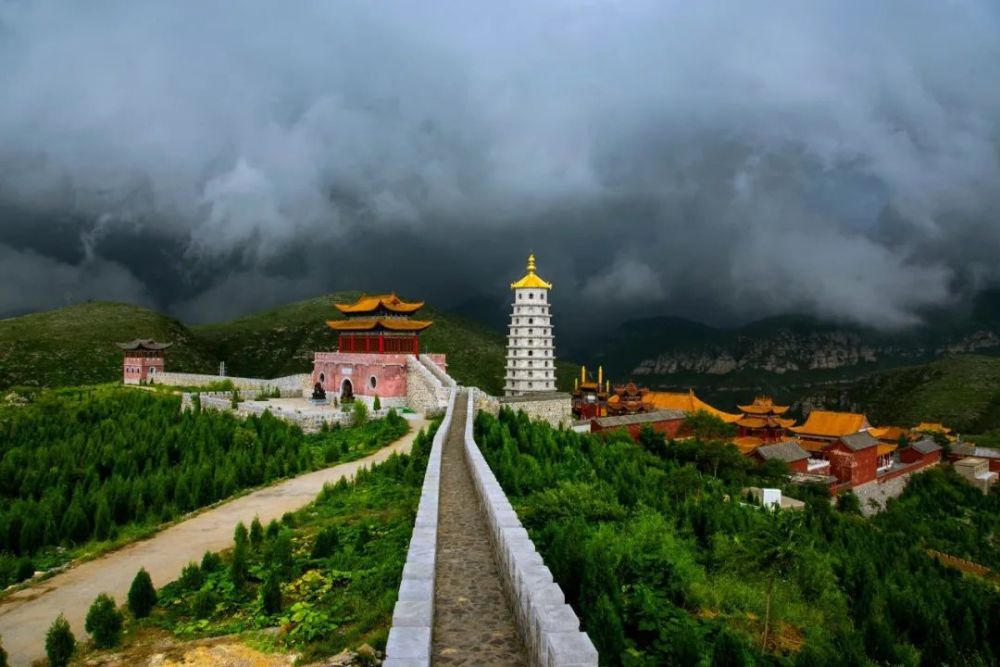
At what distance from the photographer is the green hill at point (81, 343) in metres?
79.4

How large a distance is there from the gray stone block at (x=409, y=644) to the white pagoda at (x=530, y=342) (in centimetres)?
4551

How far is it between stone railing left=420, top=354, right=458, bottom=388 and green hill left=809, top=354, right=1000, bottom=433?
228 feet

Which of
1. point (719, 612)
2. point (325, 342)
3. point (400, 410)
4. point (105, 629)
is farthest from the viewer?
point (325, 342)

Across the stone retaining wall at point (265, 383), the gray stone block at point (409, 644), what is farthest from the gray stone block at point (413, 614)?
the stone retaining wall at point (265, 383)

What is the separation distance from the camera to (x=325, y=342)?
11750cm

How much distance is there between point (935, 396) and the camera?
303ft

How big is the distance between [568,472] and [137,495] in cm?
1334

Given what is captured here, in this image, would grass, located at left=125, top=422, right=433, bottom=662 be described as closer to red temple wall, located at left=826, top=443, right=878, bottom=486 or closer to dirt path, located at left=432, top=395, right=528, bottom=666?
dirt path, located at left=432, top=395, right=528, bottom=666

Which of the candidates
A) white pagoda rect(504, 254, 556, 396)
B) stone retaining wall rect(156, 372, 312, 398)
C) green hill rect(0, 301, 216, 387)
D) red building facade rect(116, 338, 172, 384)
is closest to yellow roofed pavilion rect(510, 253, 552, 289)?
white pagoda rect(504, 254, 556, 396)

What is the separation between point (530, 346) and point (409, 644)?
4684 centimetres

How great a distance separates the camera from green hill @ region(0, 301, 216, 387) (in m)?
79.4

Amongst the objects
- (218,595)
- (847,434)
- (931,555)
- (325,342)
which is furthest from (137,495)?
(325,342)

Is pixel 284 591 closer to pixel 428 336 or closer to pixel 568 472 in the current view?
pixel 568 472

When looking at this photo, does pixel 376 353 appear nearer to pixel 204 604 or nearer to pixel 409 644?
pixel 204 604
